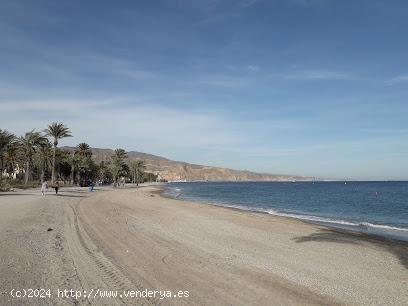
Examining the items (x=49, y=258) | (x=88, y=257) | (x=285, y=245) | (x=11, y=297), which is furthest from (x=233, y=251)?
(x=11, y=297)

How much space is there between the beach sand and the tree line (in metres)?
48.8

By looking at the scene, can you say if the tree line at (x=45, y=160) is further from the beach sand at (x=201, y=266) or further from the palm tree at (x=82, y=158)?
the beach sand at (x=201, y=266)

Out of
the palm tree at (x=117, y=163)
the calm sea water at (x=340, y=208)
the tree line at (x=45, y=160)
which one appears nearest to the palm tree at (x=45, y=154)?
the tree line at (x=45, y=160)

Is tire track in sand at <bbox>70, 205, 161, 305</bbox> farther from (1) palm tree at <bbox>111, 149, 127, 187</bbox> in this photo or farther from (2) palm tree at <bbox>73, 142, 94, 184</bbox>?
(1) palm tree at <bbox>111, 149, 127, 187</bbox>

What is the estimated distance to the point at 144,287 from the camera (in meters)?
7.73

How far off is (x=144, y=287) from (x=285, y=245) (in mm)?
7325

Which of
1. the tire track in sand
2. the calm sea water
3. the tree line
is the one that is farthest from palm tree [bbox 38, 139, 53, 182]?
the tire track in sand

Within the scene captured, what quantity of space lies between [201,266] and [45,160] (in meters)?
85.6

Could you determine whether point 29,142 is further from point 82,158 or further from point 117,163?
point 117,163

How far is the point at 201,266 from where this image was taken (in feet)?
32.2

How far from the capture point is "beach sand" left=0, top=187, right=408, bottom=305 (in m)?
7.51

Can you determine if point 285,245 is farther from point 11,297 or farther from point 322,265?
point 11,297

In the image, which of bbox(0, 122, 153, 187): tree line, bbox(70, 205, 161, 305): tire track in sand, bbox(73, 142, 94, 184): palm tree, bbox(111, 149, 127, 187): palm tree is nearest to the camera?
bbox(70, 205, 161, 305): tire track in sand

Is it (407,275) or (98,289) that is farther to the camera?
(407,275)
